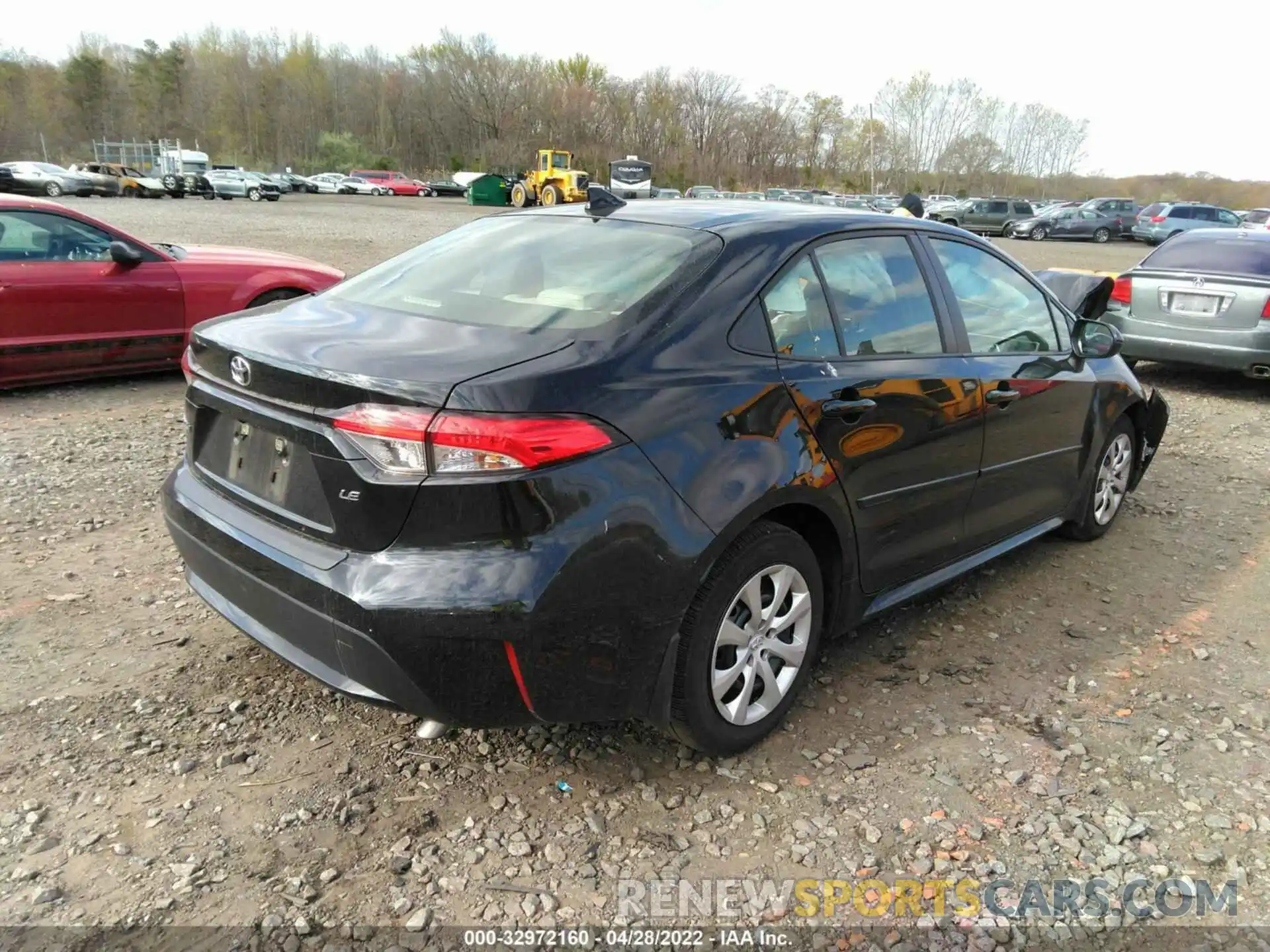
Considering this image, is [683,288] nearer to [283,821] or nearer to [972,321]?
[972,321]

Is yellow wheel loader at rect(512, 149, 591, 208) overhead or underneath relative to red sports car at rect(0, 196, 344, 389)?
overhead

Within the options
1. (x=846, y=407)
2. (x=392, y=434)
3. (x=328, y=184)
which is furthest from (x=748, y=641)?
(x=328, y=184)

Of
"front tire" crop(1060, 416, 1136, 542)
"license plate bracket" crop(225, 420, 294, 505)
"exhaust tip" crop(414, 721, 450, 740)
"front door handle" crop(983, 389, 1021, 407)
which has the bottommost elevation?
"exhaust tip" crop(414, 721, 450, 740)

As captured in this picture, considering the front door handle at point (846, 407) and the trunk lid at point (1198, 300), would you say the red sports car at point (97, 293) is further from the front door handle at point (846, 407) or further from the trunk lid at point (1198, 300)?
the trunk lid at point (1198, 300)

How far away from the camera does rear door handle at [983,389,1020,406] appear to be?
138 inches

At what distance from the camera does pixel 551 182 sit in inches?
1780

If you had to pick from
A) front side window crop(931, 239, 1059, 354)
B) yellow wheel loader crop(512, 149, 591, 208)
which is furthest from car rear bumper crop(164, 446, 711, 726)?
yellow wheel loader crop(512, 149, 591, 208)

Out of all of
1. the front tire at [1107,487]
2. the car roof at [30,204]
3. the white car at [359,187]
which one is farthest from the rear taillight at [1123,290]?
the white car at [359,187]

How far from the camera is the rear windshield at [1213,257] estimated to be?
8062 mm

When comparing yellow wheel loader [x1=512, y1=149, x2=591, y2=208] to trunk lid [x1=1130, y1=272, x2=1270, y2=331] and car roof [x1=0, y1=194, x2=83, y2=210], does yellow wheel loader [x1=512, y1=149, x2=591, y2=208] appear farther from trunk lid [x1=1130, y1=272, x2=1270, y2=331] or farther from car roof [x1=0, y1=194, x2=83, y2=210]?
car roof [x1=0, y1=194, x2=83, y2=210]

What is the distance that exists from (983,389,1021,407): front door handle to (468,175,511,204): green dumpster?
52.5 metres

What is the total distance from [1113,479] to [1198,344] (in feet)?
14.2

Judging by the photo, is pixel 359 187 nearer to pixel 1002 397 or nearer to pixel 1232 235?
pixel 1232 235

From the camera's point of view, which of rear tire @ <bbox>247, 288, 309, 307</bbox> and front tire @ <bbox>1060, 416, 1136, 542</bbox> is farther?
rear tire @ <bbox>247, 288, 309, 307</bbox>
